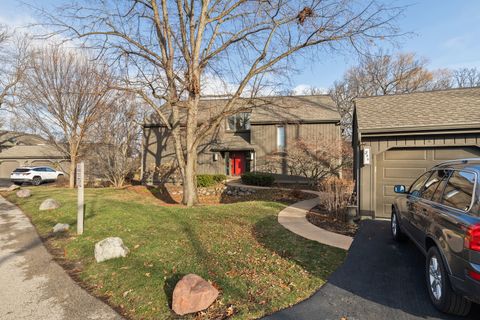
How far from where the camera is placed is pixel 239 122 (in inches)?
898

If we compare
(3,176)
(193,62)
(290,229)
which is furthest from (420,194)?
(3,176)

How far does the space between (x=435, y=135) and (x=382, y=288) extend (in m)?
6.00

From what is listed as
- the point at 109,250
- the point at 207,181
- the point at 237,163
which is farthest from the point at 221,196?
the point at 109,250

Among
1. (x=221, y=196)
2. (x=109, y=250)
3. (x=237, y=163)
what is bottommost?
(x=221, y=196)

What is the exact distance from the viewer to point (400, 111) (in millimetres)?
→ 9273

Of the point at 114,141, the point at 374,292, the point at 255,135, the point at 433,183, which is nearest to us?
the point at 374,292

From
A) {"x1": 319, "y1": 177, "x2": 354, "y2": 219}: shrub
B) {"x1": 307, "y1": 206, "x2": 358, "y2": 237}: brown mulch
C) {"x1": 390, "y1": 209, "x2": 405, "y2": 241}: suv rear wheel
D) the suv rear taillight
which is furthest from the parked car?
the suv rear taillight

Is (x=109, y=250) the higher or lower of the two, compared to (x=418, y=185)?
lower

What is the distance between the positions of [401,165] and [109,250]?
8.23m

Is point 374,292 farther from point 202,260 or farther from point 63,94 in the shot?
point 63,94

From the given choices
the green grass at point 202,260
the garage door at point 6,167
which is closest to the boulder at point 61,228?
the green grass at point 202,260

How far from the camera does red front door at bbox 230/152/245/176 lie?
2228cm

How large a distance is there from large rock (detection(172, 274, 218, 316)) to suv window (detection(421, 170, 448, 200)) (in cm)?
354

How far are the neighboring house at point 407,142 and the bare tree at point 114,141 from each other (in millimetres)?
15677
